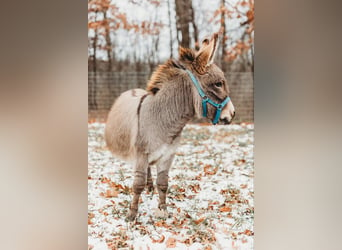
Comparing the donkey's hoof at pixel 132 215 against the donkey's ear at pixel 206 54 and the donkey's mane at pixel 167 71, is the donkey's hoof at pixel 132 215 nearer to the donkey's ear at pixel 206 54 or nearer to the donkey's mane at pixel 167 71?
the donkey's mane at pixel 167 71

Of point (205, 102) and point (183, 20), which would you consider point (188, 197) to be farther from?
point (183, 20)

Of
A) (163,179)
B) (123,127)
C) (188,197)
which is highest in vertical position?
(123,127)

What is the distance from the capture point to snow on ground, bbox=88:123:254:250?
92.9 inches

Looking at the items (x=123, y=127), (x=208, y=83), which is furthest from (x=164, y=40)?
(x=123, y=127)

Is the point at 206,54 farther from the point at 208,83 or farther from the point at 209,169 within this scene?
the point at 209,169

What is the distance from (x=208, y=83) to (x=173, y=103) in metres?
0.27

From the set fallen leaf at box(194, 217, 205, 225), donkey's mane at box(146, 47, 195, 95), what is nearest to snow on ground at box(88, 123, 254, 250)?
fallen leaf at box(194, 217, 205, 225)

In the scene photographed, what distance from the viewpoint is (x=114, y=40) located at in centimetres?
237

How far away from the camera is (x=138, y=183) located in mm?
2359

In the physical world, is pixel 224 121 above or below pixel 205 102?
below

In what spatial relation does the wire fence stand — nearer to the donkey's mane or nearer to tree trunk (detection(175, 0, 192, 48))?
the donkey's mane

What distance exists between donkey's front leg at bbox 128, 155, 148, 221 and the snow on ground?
0.03 meters
